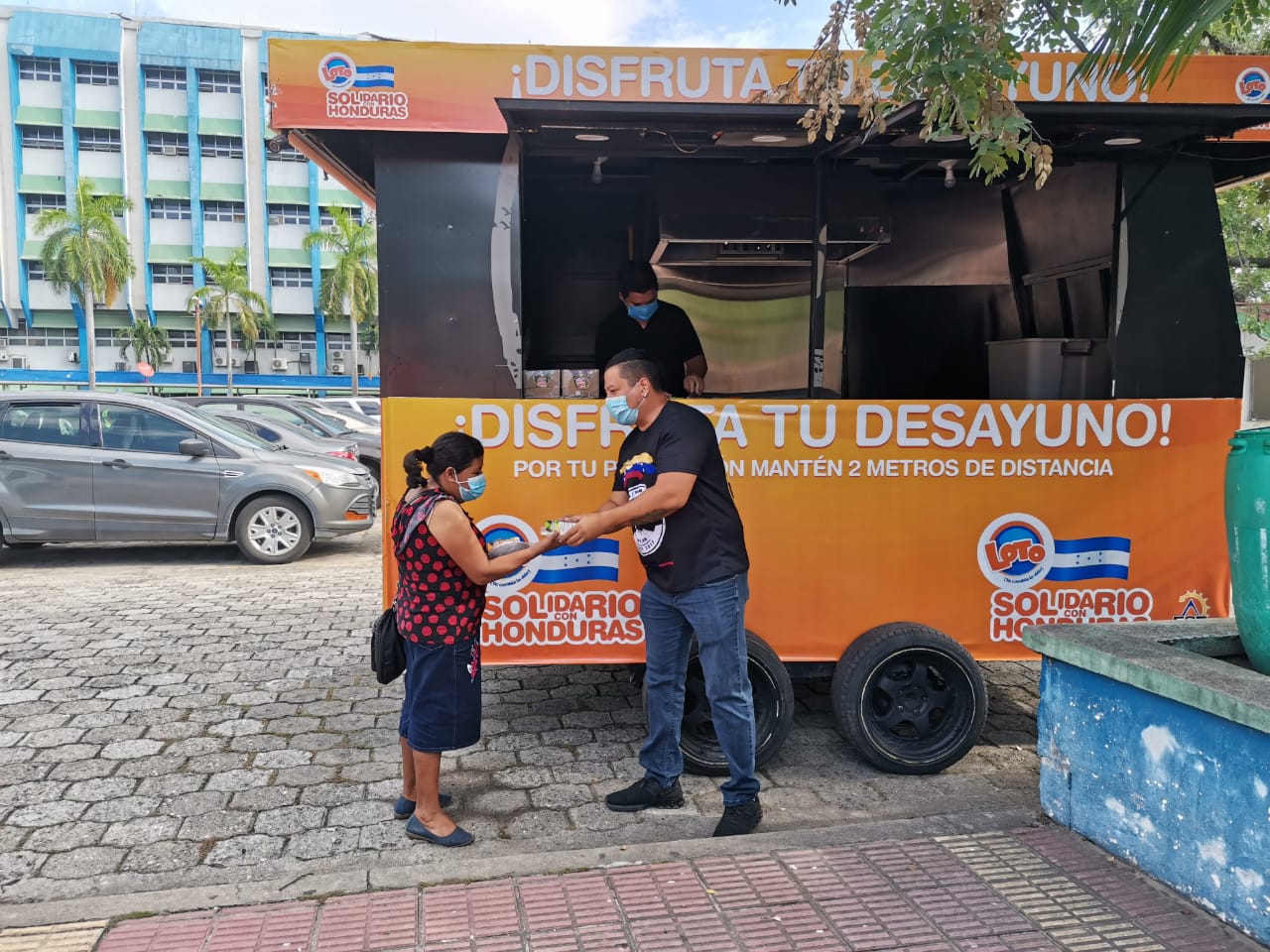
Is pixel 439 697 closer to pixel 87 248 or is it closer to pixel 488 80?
pixel 488 80

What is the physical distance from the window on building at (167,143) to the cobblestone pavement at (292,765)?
4504cm

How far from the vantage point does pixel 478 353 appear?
418cm

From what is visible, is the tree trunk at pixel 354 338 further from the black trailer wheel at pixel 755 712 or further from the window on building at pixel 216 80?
the black trailer wheel at pixel 755 712

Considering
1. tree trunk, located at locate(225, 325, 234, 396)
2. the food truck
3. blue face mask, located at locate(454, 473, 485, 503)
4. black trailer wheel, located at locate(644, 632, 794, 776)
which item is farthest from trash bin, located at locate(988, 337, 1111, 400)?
tree trunk, located at locate(225, 325, 234, 396)

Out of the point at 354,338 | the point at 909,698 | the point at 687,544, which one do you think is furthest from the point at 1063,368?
the point at 354,338

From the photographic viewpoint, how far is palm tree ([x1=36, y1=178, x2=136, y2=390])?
118 ft

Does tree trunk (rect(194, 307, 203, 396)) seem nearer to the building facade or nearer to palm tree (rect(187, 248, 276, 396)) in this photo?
the building facade

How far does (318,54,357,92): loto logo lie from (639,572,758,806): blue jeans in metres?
2.46

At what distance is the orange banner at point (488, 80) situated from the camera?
3799 millimetres

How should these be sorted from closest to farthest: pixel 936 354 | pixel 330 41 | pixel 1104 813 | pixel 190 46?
pixel 1104 813, pixel 330 41, pixel 936 354, pixel 190 46

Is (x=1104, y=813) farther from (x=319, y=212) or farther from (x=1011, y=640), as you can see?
(x=319, y=212)

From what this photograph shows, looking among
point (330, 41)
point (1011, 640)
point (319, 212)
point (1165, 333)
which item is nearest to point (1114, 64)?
point (1165, 333)

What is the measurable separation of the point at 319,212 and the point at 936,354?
45422mm

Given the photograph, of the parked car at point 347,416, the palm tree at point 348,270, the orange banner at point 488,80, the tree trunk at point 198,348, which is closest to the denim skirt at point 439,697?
the orange banner at point 488,80
